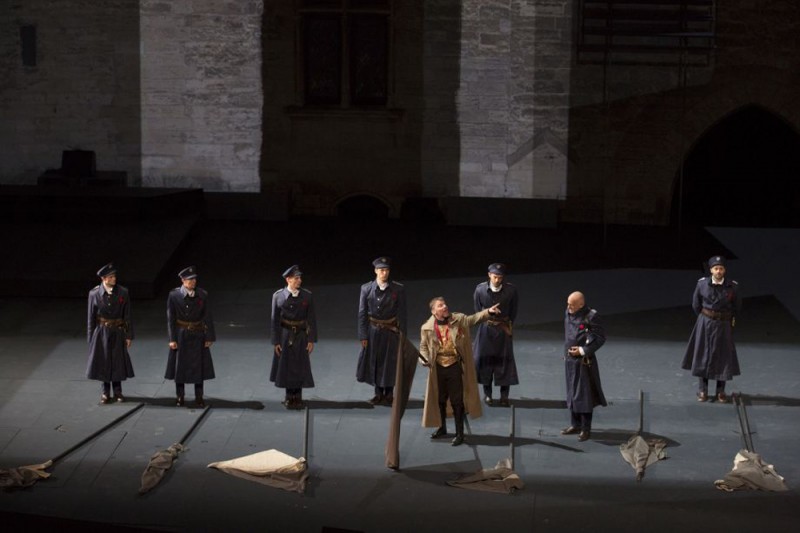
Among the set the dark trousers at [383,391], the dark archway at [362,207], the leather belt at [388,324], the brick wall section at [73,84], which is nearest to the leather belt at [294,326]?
the leather belt at [388,324]

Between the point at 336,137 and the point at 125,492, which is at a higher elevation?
the point at 336,137

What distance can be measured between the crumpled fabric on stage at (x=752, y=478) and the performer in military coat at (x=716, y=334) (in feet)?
6.77

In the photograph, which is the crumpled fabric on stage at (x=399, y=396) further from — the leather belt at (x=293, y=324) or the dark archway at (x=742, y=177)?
the dark archway at (x=742, y=177)

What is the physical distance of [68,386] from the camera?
47.2 ft

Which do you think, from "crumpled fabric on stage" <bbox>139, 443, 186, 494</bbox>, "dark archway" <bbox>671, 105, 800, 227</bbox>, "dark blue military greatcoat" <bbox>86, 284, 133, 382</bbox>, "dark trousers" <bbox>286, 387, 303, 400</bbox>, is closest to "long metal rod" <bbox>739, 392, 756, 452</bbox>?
"dark trousers" <bbox>286, 387, 303, 400</bbox>

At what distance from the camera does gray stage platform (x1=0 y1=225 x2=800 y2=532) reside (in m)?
11.0

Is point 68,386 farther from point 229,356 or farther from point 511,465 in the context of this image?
point 511,465

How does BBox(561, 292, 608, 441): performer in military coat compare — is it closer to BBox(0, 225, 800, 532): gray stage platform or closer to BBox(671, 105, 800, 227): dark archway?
BBox(0, 225, 800, 532): gray stage platform

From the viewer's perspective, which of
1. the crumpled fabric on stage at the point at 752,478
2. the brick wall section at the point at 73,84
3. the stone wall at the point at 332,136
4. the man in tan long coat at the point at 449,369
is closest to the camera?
the crumpled fabric on stage at the point at 752,478

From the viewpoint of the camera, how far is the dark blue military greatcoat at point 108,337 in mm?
13789

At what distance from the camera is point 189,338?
1374 centimetres

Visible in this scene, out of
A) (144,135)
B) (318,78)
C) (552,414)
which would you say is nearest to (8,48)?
(144,135)

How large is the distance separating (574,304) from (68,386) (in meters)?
5.42

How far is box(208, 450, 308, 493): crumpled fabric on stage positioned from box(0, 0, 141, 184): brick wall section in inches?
489
